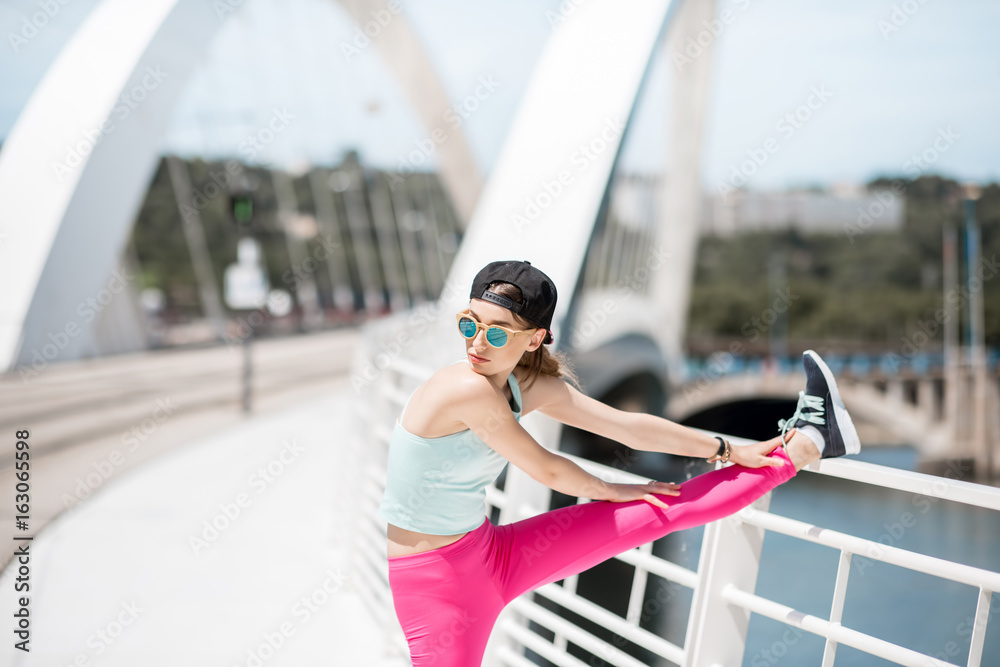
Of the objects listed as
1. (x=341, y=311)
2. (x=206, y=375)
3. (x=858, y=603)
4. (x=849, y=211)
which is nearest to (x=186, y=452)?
(x=206, y=375)

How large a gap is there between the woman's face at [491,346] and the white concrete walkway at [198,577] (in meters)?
1.91

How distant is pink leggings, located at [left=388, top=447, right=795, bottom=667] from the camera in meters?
1.91

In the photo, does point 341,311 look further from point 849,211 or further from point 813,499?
point 849,211

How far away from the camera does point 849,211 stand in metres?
80.1

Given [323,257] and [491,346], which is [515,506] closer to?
[491,346]

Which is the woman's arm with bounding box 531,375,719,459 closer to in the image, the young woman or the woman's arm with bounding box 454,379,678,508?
the young woman

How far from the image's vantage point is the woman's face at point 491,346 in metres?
1.81

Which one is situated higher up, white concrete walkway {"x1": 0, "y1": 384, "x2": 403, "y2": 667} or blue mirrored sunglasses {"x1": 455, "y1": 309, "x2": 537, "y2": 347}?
blue mirrored sunglasses {"x1": 455, "y1": 309, "x2": 537, "y2": 347}

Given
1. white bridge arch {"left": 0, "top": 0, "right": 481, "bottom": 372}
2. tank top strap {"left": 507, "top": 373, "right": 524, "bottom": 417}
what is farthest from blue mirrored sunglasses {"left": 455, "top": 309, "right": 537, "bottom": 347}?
white bridge arch {"left": 0, "top": 0, "right": 481, "bottom": 372}

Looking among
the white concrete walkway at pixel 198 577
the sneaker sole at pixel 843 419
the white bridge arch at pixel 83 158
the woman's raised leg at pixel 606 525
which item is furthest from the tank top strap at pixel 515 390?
the white bridge arch at pixel 83 158

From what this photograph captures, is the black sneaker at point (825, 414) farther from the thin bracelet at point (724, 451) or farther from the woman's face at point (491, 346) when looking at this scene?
the woman's face at point (491, 346)

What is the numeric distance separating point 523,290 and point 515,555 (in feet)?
2.27

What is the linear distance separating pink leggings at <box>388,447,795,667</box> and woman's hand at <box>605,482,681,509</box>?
0.02 metres

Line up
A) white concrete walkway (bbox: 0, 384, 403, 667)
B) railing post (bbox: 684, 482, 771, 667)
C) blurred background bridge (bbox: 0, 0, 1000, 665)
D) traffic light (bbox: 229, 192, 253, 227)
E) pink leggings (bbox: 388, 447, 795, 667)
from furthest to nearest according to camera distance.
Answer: traffic light (bbox: 229, 192, 253, 227) → blurred background bridge (bbox: 0, 0, 1000, 665) → white concrete walkway (bbox: 0, 384, 403, 667) → railing post (bbox: 684, 482, 771, 667) → pink leggings (bbox: 388, 447, 795, 667)
